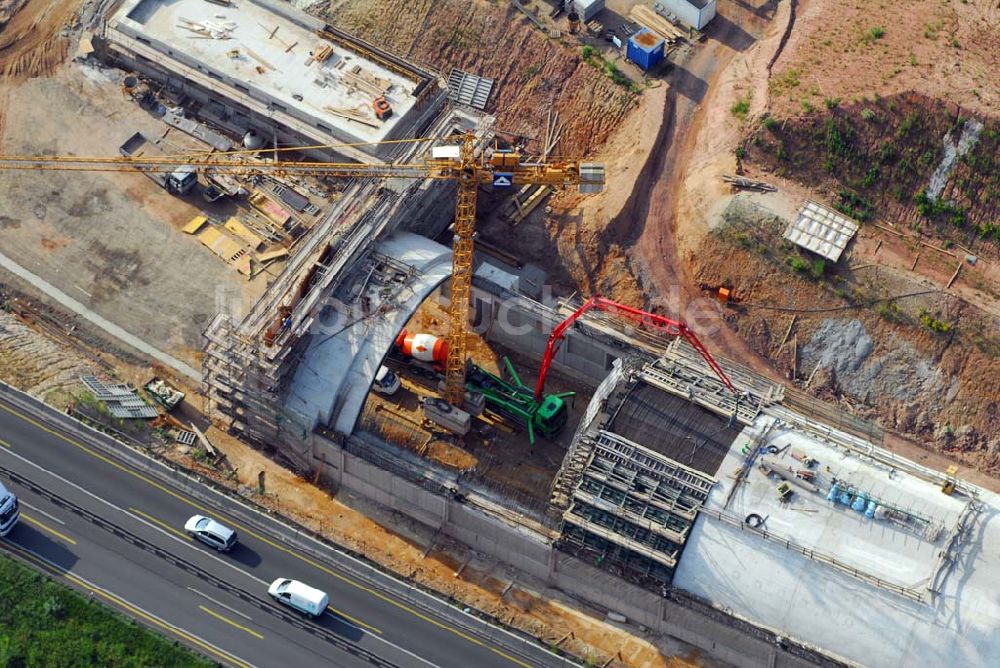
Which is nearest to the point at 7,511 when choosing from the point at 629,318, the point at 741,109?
the point at 629,318

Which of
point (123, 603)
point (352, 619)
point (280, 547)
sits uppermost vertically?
point (280, 547)

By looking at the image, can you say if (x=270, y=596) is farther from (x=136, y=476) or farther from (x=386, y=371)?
(x=386, y=371)

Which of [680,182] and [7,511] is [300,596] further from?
[680,182]

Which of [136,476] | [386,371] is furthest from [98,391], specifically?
[386,371]

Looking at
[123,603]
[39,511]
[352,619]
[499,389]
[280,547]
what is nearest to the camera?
[123,603]

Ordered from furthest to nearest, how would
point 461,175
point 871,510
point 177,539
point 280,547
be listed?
point 280,547, point 177,539, point 461,175, point 871,510

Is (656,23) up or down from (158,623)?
up
